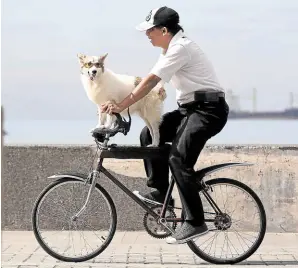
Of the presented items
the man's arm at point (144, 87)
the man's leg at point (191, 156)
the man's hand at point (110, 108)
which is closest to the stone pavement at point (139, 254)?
the man's leg at point (191, 156)

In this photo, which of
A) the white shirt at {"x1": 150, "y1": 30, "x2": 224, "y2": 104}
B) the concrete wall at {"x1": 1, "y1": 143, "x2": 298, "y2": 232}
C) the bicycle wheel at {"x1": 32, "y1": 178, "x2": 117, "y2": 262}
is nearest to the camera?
the white shirt at {"x1": 150, "y1": 30, "x2": 224, "y2": 104}

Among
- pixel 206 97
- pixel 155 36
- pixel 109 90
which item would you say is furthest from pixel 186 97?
Answer: pixel 109 90

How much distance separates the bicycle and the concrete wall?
5.62 ft

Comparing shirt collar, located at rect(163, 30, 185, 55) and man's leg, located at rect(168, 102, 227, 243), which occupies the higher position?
shirt collar, located at rect(163, 30, 185, 55)

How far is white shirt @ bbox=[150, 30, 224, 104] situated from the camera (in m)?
6.25

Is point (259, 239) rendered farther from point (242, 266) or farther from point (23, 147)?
point (23, 147)

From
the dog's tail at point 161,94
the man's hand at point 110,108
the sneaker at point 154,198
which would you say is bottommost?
the sneaker at point 154,198

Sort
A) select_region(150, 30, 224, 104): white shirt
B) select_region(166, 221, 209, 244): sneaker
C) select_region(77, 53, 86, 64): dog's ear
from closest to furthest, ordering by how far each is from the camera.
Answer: select_region(150, 30, 224, 104): white shirt, select_region(166, 221, 209, 244): sneaker, select_region(77, 53, 86, 64): dog's ear

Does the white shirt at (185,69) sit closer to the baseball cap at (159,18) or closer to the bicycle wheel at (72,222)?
the baseball cap at (159,18)

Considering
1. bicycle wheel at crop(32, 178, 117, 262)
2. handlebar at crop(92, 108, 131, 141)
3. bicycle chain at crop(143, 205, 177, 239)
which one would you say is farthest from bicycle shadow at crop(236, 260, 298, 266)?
A: handlebar at crop(92, 108, 131, 141)

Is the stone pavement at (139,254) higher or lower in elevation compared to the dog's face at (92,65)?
lower

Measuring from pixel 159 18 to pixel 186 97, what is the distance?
2.10 feet

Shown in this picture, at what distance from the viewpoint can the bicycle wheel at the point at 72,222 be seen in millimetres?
6707

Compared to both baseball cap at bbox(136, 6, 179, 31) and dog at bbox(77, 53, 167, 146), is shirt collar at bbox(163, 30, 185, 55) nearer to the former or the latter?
baseball cap at bbox(136, 6, 179, 31)
